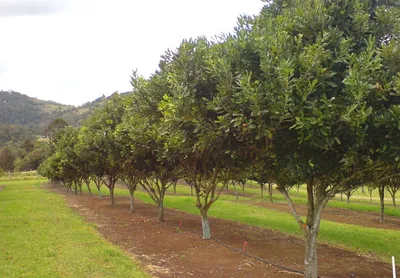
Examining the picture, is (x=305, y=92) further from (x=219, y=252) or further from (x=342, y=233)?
(x=342, y=233)

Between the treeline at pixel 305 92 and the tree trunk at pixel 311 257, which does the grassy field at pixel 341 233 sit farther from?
the treeline at pixel 305 92

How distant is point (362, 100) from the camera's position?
938 centimetres

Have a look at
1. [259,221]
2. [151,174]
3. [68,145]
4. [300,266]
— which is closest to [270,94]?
A: [300,266]

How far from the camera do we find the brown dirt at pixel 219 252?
47.0 ft

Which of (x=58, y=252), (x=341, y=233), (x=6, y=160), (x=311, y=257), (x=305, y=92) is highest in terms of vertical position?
(x=6, y=160)

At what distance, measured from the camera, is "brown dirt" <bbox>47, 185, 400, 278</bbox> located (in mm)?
14312

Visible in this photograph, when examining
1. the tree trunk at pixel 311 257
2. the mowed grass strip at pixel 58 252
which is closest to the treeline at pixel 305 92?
the tree trunk at pixel 311 257

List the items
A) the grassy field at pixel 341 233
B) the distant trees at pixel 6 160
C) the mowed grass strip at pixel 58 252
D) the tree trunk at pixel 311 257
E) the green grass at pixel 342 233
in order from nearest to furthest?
the tree trunk at pixel 311 257, the mowed grass strip at pixel 58 252, the grassy field at pixel 341 233, the green grass at pixel 342 233, the distant trees at pixel 6 160

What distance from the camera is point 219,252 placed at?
685 inches

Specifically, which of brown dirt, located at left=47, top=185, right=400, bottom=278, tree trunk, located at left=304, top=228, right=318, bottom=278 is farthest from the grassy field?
tree trunk, located at left=304, top=228, right=318, bottom=278

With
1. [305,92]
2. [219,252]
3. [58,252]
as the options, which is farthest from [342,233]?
[305,92]

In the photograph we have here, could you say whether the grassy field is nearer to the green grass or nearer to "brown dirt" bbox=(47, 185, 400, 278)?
the green grass

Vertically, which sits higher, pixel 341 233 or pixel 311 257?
pixel 311 257

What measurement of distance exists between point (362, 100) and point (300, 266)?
27.8 ft
